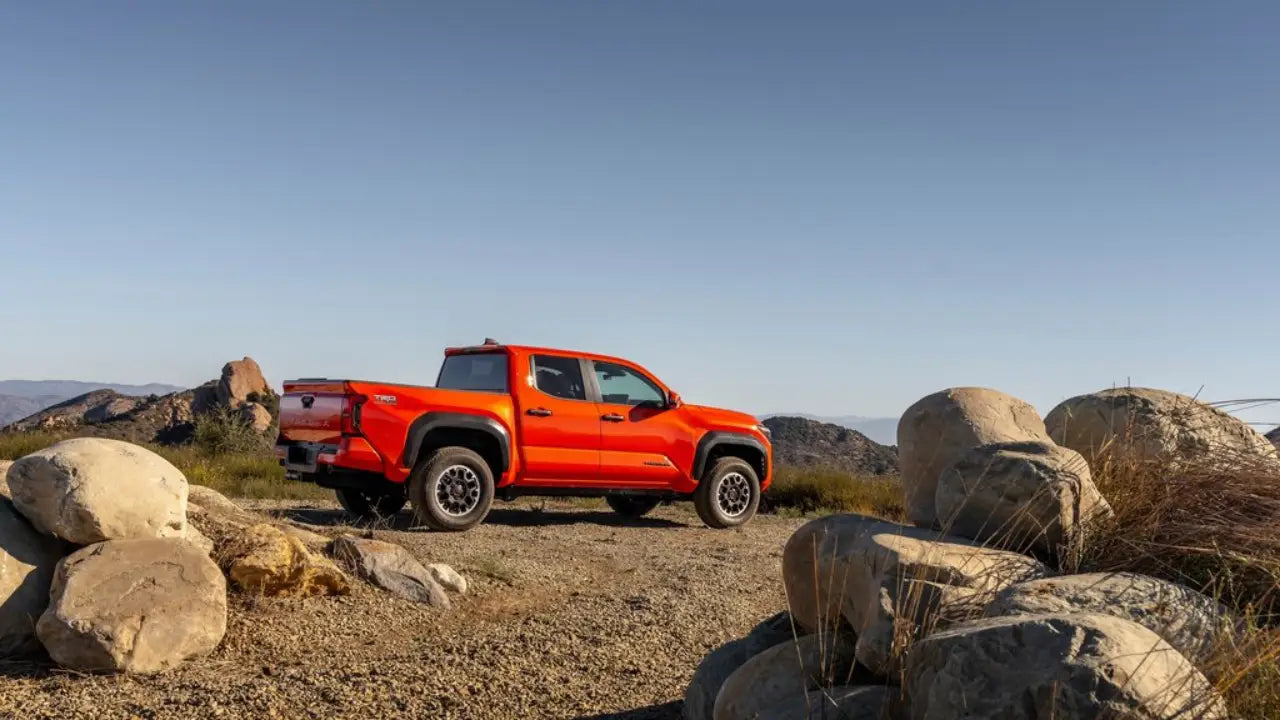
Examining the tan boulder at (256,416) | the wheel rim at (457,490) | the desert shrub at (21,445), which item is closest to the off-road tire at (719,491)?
the wheel rim at (457,490)

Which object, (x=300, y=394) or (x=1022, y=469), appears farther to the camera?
(x=300, y=394)

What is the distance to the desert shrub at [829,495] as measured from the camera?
15577mm

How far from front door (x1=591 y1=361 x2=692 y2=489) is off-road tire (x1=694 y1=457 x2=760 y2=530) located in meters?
0.37

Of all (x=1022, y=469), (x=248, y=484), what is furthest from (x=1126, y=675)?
(x=248, y=484)

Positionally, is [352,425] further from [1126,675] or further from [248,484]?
[1126,675]

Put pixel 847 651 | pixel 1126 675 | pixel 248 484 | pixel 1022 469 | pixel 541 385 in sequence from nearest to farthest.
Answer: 1. pixel 1126 675
2. pixel 847 651
3. pixel 1022 469
4. pixel 541 385
5. pixel 248 484

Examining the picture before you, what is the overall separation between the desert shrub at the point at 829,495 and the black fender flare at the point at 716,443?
298cm

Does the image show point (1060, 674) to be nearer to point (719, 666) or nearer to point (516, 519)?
point (719, 666)

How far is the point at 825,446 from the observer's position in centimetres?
3616

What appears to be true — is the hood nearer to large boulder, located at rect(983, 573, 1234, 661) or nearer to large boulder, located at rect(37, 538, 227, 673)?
large boulder, located at rect(37, 538, 227, 673)

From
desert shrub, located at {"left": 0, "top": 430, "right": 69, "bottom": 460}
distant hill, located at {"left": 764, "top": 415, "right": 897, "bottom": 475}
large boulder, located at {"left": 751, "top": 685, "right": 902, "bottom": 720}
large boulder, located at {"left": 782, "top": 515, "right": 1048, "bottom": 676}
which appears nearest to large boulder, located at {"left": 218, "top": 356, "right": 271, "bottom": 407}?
desert shrub, located at {"left": 0, "top": 430, "right": 69, "bottom": 460}

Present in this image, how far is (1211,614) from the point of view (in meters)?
3.81

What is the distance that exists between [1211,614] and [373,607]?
4.74 metres

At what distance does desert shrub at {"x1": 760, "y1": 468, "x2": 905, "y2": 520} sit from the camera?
613 inches
